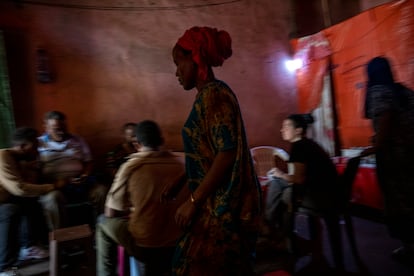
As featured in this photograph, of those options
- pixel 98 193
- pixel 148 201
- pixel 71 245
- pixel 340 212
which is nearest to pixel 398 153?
pixel 340 212

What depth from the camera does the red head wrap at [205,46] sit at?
1346mm

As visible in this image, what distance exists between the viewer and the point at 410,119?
2.89m

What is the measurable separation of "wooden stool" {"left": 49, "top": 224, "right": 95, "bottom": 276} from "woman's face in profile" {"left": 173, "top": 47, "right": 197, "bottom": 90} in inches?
62.1

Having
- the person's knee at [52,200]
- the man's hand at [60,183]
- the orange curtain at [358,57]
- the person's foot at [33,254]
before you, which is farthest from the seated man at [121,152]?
the orange curtain at [358,57]

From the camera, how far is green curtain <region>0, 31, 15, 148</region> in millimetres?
4156

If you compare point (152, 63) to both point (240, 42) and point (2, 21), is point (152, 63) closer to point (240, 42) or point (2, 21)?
point (240, 42)

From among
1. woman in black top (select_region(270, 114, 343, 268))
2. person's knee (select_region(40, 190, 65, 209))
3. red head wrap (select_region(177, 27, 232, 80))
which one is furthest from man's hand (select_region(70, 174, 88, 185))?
red head wrap (select_region(177, 27, 232, 80))

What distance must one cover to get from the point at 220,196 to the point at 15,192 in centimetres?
277

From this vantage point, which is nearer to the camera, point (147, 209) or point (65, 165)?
point (147, 209)

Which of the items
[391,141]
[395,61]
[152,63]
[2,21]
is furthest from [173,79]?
[391,141]

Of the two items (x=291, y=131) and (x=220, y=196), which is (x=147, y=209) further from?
(x=291, y=131)

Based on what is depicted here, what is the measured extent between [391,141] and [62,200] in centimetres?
324

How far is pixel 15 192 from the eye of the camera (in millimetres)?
3312

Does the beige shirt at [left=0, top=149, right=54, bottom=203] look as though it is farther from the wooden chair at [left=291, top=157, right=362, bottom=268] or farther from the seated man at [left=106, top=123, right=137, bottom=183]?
the wooden chair at [left=291, top=157, right=362, bottom=268]
